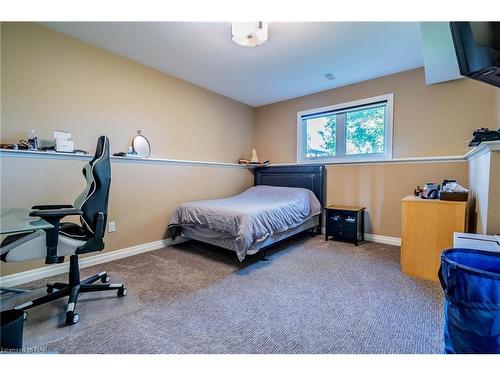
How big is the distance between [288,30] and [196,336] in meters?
2.57

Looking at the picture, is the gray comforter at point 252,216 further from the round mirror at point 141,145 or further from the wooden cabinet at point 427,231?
the wooden cabinet at point 427,231

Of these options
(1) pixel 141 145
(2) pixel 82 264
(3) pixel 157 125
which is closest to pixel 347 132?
(3) pixel 157 125

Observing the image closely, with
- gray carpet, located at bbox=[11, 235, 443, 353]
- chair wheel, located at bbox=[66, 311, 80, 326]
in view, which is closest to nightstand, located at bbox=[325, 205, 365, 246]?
gray carpet, located at bbox=[11, 235, 443, 353]

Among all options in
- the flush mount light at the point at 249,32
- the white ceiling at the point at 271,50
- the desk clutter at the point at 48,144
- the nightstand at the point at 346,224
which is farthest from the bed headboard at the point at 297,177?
the desk clutter at the point at 48,144

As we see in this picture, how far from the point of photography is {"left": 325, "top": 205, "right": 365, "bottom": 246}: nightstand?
3.06m

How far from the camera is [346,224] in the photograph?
3.14 meters

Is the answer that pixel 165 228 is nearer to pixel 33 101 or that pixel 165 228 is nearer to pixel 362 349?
pixel 33 101

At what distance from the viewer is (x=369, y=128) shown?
11.0 ft

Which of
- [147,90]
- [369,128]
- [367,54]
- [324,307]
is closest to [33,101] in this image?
[147,90]

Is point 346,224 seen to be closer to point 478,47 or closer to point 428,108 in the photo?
point 428,108

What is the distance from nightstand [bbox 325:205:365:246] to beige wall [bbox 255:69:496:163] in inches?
38.5

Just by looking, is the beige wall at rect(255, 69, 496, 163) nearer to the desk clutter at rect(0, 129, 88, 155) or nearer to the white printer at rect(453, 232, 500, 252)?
the white printer at rect(453, 232, 500, 252)

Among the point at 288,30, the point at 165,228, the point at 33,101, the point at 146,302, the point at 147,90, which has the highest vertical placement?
the point at 288,30
